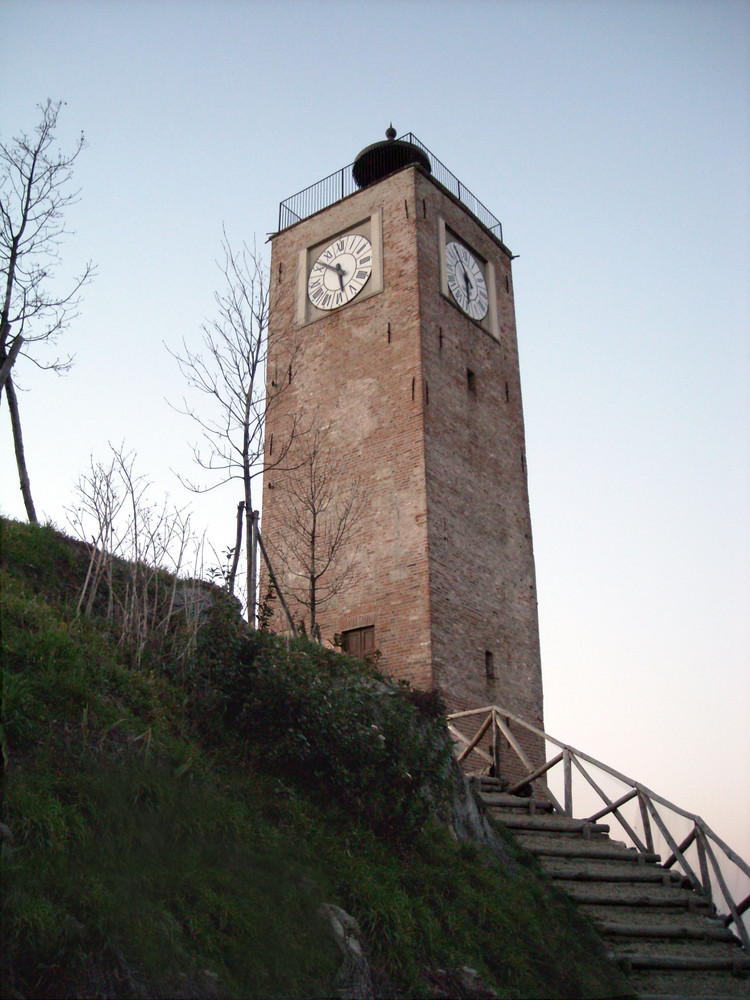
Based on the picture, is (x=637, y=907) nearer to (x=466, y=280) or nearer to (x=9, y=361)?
(x=9, y=361)

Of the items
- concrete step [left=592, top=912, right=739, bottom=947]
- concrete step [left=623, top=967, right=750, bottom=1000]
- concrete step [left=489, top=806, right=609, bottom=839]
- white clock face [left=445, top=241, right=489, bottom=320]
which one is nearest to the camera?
concrete step [left=623, top=967, right=750, bottom=1000]

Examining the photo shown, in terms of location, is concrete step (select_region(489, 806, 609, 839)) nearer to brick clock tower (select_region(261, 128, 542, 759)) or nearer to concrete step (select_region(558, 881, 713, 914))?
concrete step (select_region(558, 881, 713, 914))

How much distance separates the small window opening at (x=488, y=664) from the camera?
15.4 meters

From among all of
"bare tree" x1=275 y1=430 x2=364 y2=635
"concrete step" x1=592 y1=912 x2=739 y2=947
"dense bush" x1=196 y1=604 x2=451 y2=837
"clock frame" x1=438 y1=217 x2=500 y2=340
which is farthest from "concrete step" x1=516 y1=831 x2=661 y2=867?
"clock frame" x1=438 y1=217 x2=500 y2=340

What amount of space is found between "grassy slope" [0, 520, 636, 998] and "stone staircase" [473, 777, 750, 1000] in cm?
43

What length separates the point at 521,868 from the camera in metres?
9.03

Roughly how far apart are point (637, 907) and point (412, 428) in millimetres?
8830

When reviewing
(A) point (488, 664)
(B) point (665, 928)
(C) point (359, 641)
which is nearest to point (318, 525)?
(C) point (359, 641)

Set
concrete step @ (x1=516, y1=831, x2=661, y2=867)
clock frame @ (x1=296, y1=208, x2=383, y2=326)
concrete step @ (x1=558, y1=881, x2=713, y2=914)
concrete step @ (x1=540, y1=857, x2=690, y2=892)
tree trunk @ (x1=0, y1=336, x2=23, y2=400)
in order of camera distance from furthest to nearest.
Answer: clock frame @ (x1=296, y1=208, x2=383, y2=326) < concrete step @ (x1=516, y1=831, x2=661, y2=867) < tree trunk @ (x1=0, y1=336, x2=23, y2=400) < concrete step @ (x1=540, y1=857, x2=690, y2=892) < concrete step @ (x1=558, y1=881, x2=713, y2=914)

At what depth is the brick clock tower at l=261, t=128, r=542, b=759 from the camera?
15.1 metres

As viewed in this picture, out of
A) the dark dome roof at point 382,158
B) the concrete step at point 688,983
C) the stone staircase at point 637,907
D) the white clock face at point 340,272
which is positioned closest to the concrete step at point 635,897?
the stone staircase at point 637,907

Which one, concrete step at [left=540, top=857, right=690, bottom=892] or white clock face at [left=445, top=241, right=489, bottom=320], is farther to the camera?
white clock face at [left=445, top=241, right=489, bottom=320]

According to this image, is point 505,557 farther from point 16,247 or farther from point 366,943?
point 366,943

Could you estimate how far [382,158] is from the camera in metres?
20.6
